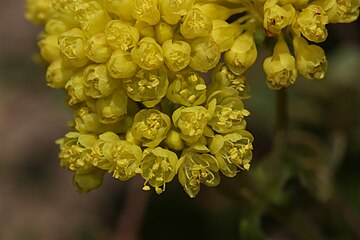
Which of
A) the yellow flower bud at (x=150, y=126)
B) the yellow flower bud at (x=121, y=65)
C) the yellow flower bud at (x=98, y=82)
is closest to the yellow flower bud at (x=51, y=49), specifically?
the yellow flower bud at (x=98, y=82)

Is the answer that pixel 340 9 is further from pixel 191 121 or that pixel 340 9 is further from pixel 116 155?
pixel 116 155

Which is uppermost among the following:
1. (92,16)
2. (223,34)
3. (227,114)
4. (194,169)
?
(92,16)

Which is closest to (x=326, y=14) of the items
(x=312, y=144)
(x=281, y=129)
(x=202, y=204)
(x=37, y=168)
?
(x=281, y=129)

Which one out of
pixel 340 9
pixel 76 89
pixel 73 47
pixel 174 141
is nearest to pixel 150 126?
pixel 174 141

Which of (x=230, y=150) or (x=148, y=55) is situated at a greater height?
(x=148, y=55)

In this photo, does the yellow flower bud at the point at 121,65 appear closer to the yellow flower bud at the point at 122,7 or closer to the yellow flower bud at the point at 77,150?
the yellow flower bud at the point at 122,7

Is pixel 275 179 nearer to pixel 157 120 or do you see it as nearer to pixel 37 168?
pixel 157 120

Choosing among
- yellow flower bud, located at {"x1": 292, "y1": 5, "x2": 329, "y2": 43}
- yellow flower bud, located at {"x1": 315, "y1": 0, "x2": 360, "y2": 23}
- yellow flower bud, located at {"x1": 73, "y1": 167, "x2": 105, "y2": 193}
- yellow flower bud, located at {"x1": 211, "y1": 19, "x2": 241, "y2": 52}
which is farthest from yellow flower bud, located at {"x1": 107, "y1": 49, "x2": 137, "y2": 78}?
yellow flower bud, located at {"x1": 315, "y1": 0, "x2": 360, "y2": 23}
